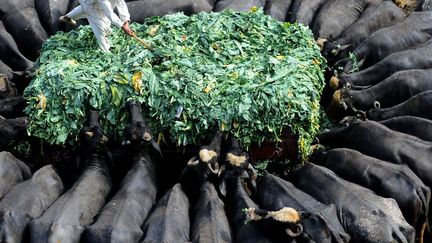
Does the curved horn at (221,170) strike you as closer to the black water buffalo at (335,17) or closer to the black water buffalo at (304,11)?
the black water buffalo at (335,17)

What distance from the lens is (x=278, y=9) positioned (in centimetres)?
1523

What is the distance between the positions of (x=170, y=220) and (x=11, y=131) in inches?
146

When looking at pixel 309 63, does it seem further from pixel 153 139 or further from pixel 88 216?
pixel 88 216

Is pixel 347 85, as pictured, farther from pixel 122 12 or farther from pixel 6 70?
pixel 6 70

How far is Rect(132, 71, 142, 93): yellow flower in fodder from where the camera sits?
12.0m

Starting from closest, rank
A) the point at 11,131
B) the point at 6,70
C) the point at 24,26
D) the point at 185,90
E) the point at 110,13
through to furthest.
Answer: the point at 185,90, the point at 11,131, the point at 110,13, the point at 6,70, the point at 24,26

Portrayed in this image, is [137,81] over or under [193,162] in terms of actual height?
over

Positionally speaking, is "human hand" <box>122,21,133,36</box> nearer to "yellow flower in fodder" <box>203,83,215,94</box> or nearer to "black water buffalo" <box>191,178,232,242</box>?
"yellow flower in fodder" <box>203,83,215,94</box>

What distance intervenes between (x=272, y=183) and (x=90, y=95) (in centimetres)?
325

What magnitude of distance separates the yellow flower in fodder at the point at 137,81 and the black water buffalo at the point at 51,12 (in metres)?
3.41

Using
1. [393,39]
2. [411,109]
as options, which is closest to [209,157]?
[411,109]

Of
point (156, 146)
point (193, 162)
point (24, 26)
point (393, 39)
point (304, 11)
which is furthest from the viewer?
point (304, 11)

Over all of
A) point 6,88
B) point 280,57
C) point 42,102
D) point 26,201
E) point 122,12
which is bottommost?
point 6,88

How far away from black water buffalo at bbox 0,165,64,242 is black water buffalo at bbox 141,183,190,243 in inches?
61.5
